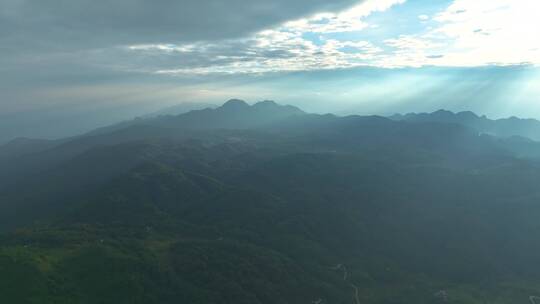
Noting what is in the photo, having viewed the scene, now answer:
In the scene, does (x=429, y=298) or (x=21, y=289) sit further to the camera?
(x=429, y=298)

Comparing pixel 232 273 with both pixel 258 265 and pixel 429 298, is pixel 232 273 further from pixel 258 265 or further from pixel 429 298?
pixel 429 298

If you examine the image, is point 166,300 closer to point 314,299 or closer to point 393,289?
point 314,299

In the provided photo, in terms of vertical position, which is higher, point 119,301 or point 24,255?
point 24,255

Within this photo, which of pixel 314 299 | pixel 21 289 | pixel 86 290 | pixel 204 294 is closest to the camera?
pixel 21 289

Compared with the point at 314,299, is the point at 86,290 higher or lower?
higher

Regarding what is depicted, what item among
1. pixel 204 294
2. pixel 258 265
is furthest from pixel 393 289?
pixel 204 294

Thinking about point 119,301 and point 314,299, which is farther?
point 314,299

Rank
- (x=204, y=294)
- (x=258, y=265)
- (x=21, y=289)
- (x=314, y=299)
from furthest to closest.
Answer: (x=258, y=265)
(x=314, y=299)
(x=204, y=294)
(x=21, y=289)

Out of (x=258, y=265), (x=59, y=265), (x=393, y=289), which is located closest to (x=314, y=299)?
(x=258, y=265)

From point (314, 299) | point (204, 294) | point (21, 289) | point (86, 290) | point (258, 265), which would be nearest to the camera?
point (21, 289)

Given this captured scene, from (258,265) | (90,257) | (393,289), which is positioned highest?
(90,257)
